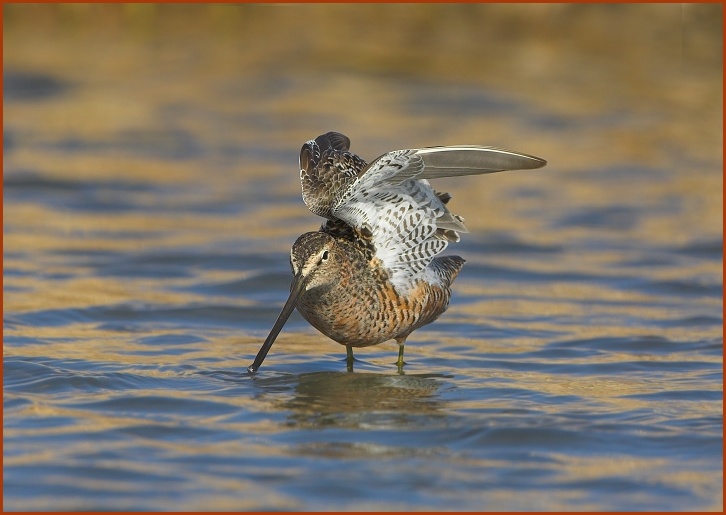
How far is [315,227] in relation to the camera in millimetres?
10195

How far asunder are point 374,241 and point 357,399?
33.1 inches

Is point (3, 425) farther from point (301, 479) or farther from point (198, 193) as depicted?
point (198, 193)

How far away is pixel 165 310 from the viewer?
805 centimetres

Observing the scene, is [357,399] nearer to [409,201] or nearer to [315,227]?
[409,201]

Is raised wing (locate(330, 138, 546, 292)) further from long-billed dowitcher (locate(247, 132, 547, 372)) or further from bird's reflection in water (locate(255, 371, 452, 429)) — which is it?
bird's reflection in water (locate(255, 371, 452, 429))

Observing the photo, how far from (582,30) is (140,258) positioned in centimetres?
804

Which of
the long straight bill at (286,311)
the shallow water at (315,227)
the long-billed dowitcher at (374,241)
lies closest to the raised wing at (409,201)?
the long-billed dowitcher at (374,241)

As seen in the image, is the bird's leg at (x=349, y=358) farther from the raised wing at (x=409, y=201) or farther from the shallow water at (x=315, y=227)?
the raised wing at (x=409, y=201)

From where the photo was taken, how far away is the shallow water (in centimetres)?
517

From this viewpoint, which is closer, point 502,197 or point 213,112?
point 502,197

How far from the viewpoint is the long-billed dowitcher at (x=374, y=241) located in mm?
6168

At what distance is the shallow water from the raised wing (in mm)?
617

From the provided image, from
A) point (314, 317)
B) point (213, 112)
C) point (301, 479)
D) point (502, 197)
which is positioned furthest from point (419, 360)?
point (213, 112)

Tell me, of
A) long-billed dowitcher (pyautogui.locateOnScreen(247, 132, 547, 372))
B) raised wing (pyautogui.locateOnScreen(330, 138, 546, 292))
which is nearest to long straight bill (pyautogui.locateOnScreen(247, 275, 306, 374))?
long-billed dowitcher (pyautogui.locateOnScreen(247, 132, 547, 372))
